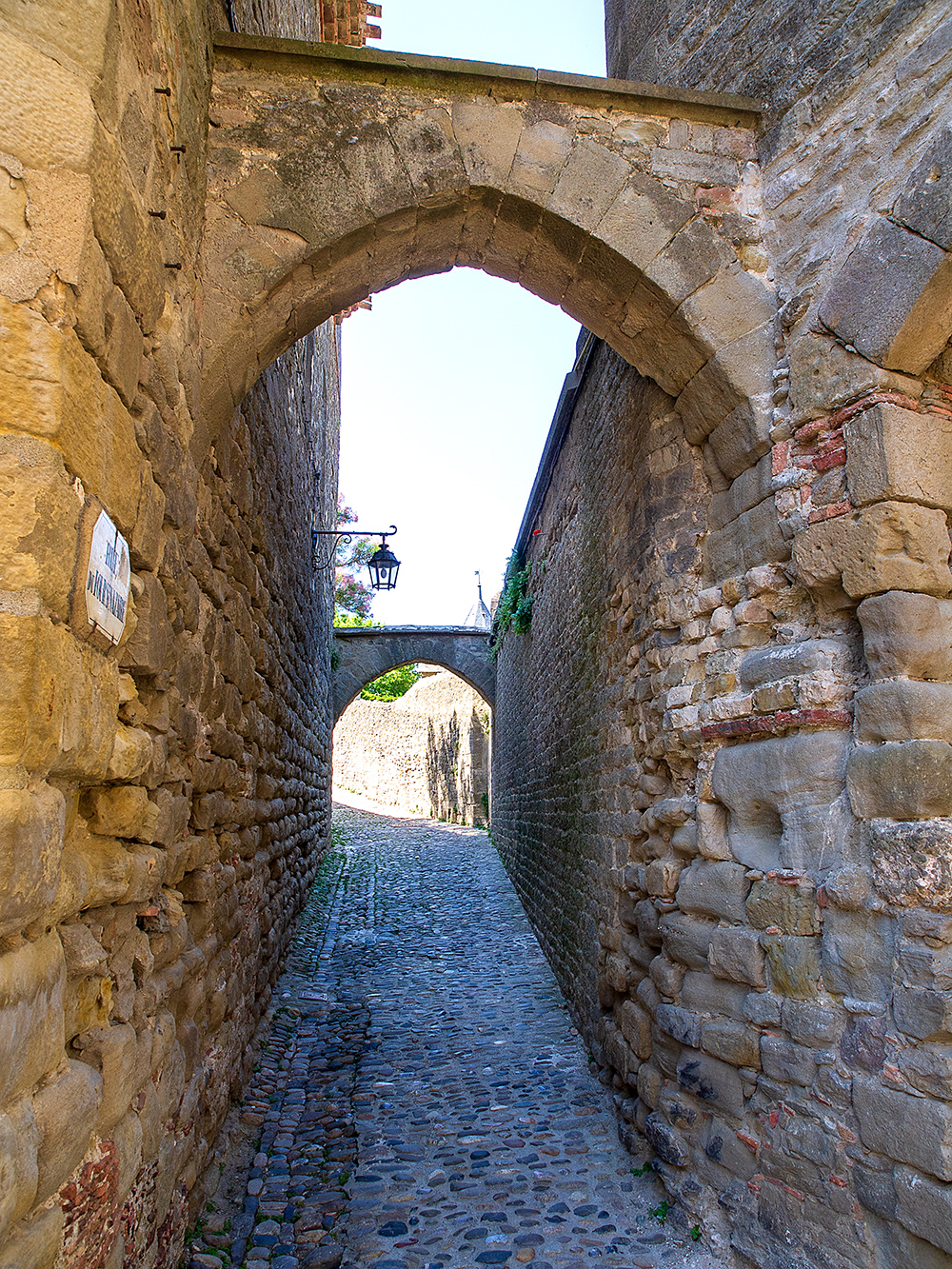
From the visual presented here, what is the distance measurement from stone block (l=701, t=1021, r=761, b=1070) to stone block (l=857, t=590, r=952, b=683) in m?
1.22

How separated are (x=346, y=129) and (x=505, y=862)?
30.2ft

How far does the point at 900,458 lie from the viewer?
2418 millimetres

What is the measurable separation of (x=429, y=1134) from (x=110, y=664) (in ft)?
8.94

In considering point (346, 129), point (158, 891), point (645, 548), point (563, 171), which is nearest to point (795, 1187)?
point (158, 891)

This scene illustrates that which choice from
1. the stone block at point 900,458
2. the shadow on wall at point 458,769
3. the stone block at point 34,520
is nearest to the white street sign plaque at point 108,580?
the stone block at point 34,520

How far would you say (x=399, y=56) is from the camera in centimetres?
301

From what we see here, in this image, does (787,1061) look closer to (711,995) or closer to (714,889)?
(711,995)

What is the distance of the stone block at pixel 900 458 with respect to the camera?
2404 millimetres

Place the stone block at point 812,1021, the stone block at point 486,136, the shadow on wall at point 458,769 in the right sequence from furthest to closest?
the shadow on wall at point 458,769
the stone block at point 486,136
the stone block at point 812,1021

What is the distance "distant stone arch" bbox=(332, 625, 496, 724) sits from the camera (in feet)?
44.4

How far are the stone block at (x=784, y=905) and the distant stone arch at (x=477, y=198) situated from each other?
1514mm

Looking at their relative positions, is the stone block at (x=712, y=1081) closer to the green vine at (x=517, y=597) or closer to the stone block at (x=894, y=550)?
the stone block at (x=894, y=550)

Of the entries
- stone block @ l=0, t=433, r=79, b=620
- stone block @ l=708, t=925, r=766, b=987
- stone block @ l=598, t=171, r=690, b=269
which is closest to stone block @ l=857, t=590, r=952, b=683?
stone block @ l=708, t=925, r=766, b=987

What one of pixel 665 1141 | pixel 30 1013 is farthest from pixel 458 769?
pixel 30 1013
